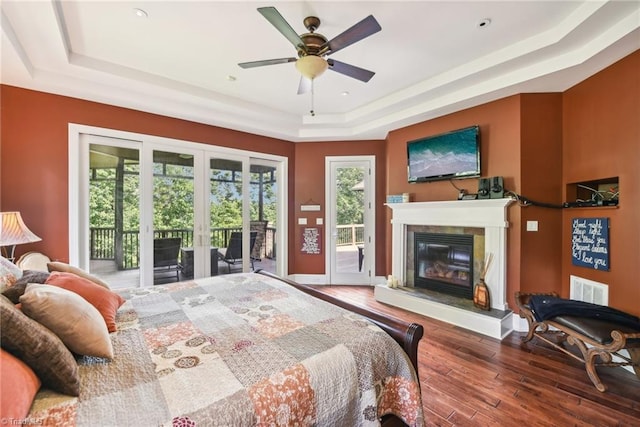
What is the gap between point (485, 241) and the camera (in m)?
3.27

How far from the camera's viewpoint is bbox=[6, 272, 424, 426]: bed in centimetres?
90

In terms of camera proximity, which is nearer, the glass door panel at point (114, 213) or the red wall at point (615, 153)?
the red wall at point (615, 153)

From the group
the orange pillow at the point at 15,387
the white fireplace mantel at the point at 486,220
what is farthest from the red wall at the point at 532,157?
the orange pillow at the point at 15,387

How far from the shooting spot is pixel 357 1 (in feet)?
6.80

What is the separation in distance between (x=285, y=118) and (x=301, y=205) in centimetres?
160

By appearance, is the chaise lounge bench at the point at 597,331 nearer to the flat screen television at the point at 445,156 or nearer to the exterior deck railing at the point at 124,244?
the flat screen television at the point at 445,156

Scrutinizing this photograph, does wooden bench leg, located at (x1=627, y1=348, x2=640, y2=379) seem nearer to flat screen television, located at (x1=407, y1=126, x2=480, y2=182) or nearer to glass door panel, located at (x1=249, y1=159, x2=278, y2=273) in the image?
flat screen television, located at (x1=407, y1=126, x2=480, y2=182)

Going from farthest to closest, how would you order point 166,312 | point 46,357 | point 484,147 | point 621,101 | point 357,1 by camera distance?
point 484,147, point 621,101, point 357,1, point 166,312, point 46,357

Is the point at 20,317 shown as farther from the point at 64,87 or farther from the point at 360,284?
the point at 360,284

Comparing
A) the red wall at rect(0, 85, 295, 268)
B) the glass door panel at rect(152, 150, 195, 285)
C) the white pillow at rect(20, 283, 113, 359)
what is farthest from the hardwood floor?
the red wall at rect(0, 85, 295, 268)

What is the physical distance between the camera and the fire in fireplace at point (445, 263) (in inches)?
139

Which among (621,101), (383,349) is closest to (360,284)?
(383,349)

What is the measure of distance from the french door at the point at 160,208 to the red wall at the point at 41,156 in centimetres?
12

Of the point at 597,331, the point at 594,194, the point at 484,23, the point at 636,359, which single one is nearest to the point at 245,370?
the point at 597,331
